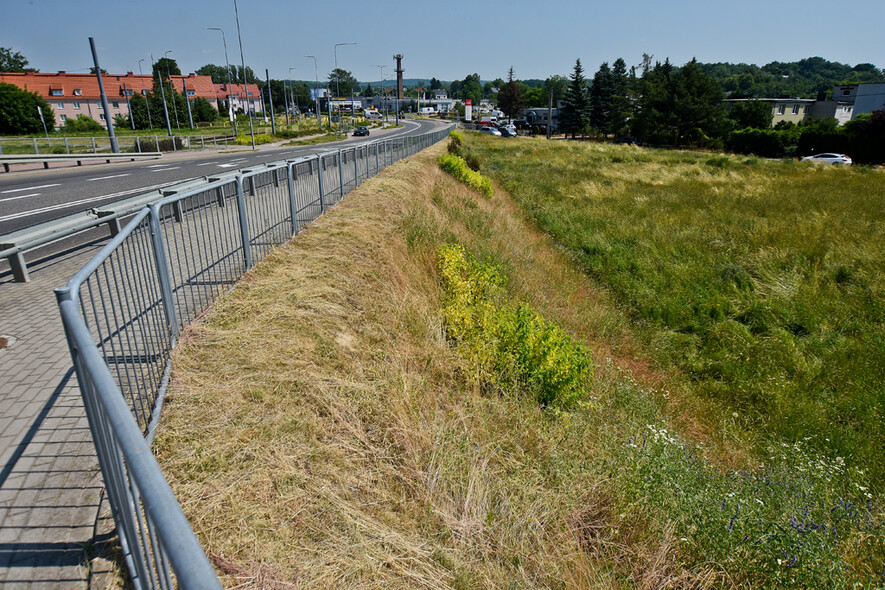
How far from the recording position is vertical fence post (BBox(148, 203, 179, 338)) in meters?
4.14

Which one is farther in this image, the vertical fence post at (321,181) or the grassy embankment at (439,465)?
the vertical fence post at (321,181)

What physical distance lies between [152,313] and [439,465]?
2621 mm

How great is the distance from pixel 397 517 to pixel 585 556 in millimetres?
1250

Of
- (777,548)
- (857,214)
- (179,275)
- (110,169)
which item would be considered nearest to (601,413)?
(777,548)

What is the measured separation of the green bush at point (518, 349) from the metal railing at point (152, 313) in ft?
9.46

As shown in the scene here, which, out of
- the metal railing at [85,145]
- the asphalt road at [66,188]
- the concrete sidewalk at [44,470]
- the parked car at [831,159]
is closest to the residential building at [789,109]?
the parked car at [831,159]

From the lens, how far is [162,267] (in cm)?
423

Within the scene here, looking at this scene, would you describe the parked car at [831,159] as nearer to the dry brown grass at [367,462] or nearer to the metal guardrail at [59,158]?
the dry brown grass at [367,462]

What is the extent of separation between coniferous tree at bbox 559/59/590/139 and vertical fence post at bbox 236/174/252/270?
84.5 metres

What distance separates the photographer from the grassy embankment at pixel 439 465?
3.03m

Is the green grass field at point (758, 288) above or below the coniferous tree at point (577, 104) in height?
below

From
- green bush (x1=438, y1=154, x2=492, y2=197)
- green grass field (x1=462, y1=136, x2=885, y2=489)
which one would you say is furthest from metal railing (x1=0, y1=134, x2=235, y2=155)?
green grass field (x1=462, y1=136, x2=885, y2=489)

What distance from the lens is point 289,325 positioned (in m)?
5.10

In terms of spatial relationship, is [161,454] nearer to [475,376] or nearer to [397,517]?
[397,517]
